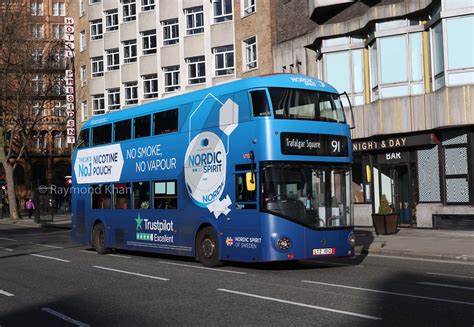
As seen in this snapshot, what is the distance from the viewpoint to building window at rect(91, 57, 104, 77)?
50531 mm

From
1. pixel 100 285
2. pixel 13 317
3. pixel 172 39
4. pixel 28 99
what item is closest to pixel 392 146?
pixel 100 285

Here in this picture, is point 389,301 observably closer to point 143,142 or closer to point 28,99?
point 143,142

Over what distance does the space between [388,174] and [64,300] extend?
19159 millimetres

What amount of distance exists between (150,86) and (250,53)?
11.5 metres

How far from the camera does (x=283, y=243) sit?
12.4 meters

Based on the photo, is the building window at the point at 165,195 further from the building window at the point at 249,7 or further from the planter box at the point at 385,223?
the building window at the point at 249,7

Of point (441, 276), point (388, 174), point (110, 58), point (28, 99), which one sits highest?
point (110, 58)

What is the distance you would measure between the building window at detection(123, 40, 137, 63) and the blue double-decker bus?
1249 inches

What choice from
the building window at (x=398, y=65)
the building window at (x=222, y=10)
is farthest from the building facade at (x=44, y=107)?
the building window at (x=398, y=65)

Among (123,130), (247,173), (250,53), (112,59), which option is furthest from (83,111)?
(247,173)

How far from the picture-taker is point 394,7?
977 inches

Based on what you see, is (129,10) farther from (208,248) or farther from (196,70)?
(208,248)

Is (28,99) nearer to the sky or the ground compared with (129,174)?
nearer to the sky

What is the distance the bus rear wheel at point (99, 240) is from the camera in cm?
1892
